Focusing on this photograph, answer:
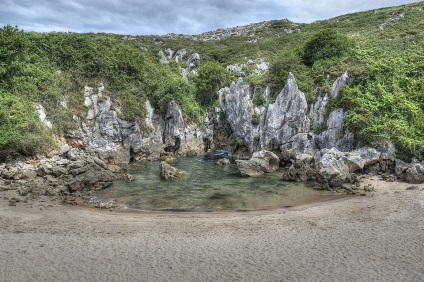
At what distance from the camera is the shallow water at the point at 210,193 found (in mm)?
24062

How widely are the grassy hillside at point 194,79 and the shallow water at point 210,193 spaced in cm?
1208

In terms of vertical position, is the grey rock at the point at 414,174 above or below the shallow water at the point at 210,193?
above

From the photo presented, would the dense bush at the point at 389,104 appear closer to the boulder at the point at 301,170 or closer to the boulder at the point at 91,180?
the boulder at the point at 301,170

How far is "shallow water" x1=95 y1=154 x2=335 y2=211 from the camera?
78.9ft

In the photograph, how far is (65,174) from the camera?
29234mm

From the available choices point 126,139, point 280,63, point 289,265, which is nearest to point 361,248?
point 289,265

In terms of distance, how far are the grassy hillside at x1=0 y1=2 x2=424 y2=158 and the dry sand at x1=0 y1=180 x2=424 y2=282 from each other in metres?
14.3

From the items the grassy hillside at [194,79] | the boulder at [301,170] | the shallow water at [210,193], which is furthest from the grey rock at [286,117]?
the shallow water at [210,193]

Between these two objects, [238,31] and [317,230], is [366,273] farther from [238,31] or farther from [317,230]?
[238,31]

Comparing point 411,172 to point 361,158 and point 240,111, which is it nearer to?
point 361,158

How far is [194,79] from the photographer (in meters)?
65.0

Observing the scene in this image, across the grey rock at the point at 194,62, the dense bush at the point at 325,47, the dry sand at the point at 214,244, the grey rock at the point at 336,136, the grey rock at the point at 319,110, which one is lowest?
the dry sand at the point at 214,244

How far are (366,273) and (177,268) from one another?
7695 mm

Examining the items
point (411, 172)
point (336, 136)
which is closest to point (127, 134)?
point (336, 136)
